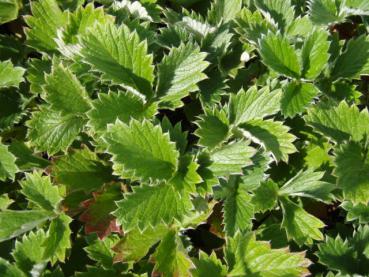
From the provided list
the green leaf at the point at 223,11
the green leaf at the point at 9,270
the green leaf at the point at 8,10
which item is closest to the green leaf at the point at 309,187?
the green leaf at the point at 223,11

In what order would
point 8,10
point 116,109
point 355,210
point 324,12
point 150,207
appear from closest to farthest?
point 150,207 < point 116,109 < point 355,210 < point 324,12 < point 8,10

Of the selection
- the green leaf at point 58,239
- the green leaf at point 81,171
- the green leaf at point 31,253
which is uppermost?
the green leaf at point 81,171

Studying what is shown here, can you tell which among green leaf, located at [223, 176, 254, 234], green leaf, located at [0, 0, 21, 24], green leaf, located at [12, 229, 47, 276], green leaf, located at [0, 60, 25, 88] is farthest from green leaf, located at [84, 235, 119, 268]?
green leaf, located at [0, 0, 21, 24]

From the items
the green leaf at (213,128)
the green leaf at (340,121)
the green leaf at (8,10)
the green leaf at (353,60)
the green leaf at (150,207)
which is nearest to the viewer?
the green leaf at (150,207)

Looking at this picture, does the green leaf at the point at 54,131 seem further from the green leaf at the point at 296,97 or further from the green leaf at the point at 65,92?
the green leaf at the point at 296,97

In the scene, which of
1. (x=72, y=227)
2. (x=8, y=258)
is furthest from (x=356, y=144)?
(x=8, y=258)

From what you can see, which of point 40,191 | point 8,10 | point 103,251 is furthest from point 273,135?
point 8,10

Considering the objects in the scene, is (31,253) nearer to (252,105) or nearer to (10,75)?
(10,75)
